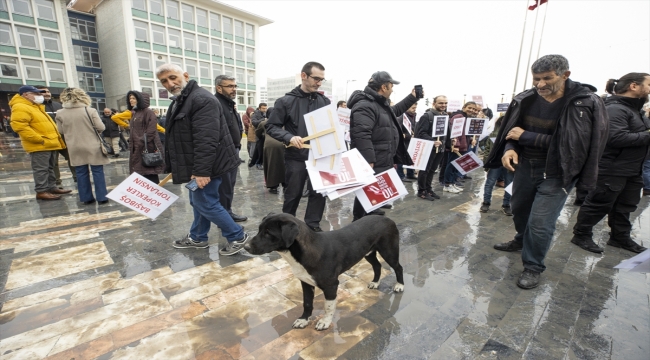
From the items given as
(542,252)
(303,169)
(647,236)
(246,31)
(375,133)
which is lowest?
(647,236)

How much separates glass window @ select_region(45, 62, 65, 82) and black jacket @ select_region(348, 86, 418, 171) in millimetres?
41291

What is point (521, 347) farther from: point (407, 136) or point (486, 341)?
point (407, 136)

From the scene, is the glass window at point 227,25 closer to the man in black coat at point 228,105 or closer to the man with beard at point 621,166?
the man in black coat at point 228,105

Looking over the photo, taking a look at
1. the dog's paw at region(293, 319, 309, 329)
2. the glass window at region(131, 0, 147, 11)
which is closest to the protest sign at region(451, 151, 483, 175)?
the dog's paw at region(293, 319, 309, 329)

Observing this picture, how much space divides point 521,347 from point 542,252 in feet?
4.21

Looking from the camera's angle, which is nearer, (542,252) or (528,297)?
(528,297)

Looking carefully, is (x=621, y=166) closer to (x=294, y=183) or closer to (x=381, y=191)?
(x=381, y=191)

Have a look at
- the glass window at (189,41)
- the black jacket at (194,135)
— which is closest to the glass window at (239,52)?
the glass window at (189,41)

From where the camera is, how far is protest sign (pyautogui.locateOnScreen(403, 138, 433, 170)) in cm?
578

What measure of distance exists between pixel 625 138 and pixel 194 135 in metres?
4.73

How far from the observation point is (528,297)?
2.70 meters

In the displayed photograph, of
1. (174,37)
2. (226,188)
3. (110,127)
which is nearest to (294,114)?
(226,188)

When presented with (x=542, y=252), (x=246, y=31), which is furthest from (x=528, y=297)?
(x=246, y=31)

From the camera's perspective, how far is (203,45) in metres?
41.7
